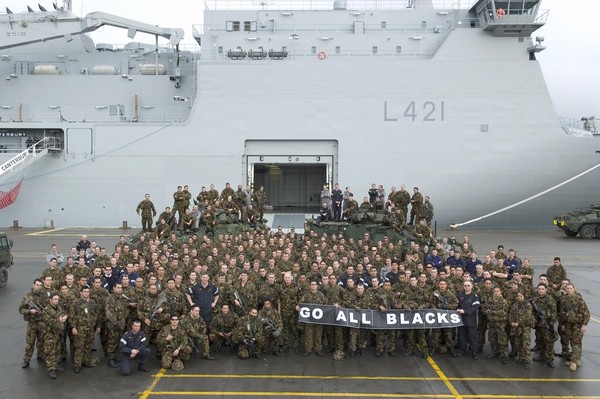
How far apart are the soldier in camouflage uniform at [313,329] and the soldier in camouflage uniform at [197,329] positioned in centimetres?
165

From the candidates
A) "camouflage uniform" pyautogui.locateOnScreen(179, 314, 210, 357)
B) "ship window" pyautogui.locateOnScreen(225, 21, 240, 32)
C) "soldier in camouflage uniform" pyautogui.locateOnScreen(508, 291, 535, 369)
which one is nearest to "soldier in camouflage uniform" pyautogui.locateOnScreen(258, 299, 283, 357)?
"camouflage uniform" pyautogui.locateOnScreen(179, 314, 210, 357)

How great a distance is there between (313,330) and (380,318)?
119 cm

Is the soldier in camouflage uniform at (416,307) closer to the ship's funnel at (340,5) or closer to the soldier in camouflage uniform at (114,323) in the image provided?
the soldier in camouflage uniform at (114,323)

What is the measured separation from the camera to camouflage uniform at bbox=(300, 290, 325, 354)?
9367 millimetres

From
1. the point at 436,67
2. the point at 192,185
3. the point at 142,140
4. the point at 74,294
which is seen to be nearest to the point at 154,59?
the point at 142,140

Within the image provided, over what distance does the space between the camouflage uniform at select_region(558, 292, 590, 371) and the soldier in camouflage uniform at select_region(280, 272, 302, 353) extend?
14.8 ft

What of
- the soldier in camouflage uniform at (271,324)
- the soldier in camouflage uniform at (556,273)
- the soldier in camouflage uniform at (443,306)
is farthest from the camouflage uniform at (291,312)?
the soldier in camouflage uniform at (556,273)

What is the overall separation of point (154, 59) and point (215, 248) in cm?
1721

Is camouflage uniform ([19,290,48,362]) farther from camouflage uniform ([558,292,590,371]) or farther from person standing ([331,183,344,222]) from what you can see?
person standing ([331,183,344,222])

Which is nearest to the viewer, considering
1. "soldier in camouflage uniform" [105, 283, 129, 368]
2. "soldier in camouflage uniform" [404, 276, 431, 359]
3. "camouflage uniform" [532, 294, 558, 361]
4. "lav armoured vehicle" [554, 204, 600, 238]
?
"soldier in camouflage uniform" [105, 283, 129, 368]

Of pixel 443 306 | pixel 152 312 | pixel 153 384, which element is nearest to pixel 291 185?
pixel 443 306

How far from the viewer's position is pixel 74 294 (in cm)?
893

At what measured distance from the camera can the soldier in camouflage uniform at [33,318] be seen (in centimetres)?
843

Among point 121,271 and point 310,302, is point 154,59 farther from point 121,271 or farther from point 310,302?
point 310,302
